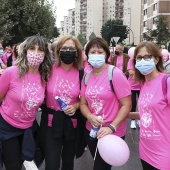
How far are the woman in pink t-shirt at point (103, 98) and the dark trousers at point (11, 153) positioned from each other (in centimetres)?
80

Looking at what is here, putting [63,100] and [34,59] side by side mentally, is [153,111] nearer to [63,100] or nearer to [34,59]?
[63,100]

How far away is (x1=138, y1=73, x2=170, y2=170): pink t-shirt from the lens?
2.60m

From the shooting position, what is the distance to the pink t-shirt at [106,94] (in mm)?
3008

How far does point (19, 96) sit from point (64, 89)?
49 centimetres

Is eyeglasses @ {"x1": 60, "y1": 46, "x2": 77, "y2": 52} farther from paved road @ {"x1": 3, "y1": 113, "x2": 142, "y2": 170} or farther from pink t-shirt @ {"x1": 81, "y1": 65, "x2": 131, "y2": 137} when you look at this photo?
paved road @ {"x1": 3, "y1": 113, "x2": 142, "y2": 170}

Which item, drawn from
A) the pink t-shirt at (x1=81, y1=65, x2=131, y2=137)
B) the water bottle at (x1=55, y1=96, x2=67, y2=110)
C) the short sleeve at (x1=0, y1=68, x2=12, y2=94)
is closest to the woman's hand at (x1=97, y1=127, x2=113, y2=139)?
the pink t-shirt at (x1=81, y1=65, x2=131, y2=137)

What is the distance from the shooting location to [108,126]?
302 centimetres

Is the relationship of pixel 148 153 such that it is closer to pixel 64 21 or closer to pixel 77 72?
pixel 77 72

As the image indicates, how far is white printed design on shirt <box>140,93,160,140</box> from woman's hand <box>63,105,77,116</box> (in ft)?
2.61

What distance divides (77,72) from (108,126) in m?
0.76

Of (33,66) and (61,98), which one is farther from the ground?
(33,66)

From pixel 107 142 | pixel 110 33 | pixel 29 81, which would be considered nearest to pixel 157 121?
pixel 107 142

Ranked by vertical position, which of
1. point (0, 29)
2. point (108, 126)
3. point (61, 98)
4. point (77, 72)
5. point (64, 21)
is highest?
point (64, 21)

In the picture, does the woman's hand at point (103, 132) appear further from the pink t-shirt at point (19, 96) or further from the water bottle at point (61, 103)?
the pink t-shirt at point (19, 96)
